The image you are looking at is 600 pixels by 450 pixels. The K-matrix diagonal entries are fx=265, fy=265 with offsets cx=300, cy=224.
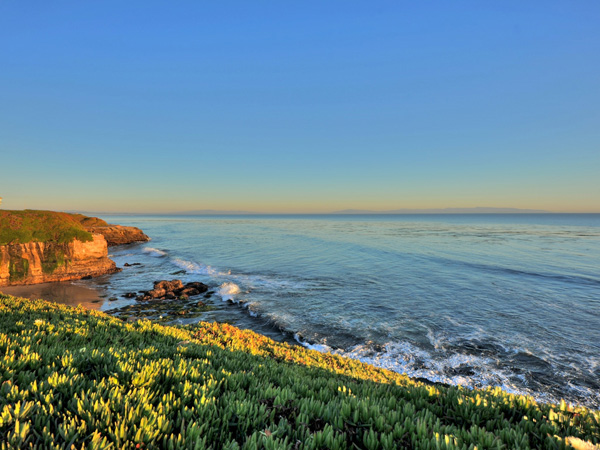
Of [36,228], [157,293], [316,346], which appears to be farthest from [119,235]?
[316,346]

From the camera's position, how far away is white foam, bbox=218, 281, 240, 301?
25.5 m

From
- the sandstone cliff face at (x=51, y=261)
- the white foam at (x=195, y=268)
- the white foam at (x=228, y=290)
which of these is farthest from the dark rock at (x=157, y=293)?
the sandstone cliff face at (x=51, y=261)

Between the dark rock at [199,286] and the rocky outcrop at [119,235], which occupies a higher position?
the rocky outcrop at [119,235]

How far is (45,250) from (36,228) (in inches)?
103

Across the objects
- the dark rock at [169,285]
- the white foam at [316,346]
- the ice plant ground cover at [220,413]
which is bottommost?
the white foam at [316,346]

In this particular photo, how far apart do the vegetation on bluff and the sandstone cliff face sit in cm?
57

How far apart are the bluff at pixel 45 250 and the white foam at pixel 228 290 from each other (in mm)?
18192

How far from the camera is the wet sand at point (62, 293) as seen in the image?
23.4 m

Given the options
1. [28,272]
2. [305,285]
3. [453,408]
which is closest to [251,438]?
[453,408]

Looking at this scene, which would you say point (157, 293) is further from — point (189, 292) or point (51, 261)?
point (51, 261)

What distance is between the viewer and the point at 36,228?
1165 inches

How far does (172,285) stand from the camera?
2745 cm

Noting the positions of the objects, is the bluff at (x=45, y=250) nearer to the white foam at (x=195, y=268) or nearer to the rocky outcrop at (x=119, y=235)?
the white foam at (x=195, y=268)

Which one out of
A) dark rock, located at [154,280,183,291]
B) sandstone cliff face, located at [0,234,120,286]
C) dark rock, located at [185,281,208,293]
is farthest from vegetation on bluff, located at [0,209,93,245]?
dark rock, located at [185,281,208,293]
